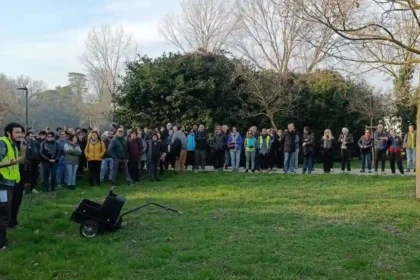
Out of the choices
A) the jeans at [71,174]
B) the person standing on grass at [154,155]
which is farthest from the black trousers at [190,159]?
the jeans at [71,174]

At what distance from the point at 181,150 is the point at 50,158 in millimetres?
5604

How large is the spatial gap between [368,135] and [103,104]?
47702 millimetres

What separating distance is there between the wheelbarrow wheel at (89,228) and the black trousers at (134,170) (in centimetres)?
833

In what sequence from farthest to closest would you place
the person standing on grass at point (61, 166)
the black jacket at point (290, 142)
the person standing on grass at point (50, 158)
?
the black jacket at point (290, 142), the person standing on grass at point (61, 166), the person standing on grass at point (50, 158)

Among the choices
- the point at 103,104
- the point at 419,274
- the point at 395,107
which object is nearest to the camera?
the point at 419,274

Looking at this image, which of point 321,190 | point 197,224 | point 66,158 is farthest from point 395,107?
point 197,224

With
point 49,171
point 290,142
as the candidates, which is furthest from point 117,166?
point 290,142

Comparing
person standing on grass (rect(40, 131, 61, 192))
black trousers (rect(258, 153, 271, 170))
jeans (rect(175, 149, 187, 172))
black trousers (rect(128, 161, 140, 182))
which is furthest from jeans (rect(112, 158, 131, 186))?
black trousers (rect(258, 153, 271, 170))

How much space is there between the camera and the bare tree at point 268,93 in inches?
1051

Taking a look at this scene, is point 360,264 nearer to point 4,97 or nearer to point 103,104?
point 4,97

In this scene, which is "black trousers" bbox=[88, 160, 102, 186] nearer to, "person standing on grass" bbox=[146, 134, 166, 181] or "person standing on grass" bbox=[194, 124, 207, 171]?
"person standing on grass" bbox=[146, 134, 166, 181]

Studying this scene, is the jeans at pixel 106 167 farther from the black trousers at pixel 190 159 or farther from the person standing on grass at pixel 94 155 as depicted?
the black trousers at pixel 190 159

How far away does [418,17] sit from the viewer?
34.6 feet

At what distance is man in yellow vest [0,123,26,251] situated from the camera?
25.6 feet
